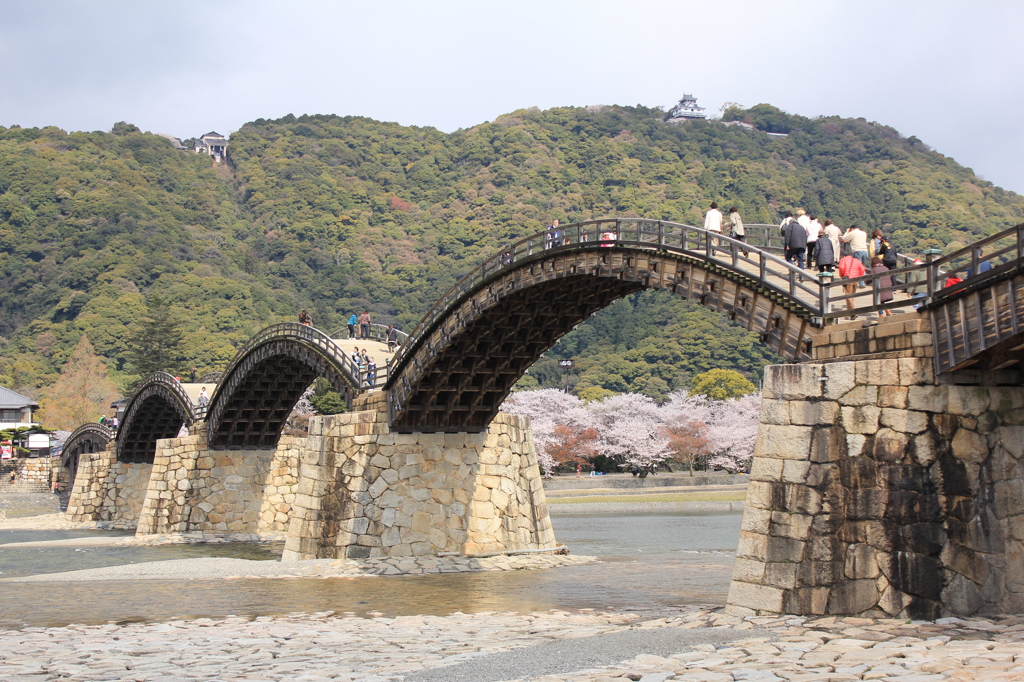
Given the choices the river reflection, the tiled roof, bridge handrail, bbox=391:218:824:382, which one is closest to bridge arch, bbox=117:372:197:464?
the river reflection

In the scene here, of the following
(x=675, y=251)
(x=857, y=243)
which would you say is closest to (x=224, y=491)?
(x=675, y=251)

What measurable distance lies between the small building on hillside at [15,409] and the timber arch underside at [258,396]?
5446 centimetres

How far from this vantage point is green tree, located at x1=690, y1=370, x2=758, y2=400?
3009 inches

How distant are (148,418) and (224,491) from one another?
1435 centimetres

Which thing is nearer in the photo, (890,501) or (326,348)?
(890,501)

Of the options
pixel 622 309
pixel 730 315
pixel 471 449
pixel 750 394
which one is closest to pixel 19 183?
pixel 622 309

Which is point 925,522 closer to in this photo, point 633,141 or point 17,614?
point 17,614

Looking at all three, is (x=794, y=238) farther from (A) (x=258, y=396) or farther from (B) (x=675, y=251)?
(A) (x=258, y=396)

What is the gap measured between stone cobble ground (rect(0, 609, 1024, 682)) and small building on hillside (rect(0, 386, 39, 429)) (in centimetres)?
7934

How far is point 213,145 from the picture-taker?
559 feet

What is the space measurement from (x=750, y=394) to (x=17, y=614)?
6081 cm

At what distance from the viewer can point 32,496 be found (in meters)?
74.4

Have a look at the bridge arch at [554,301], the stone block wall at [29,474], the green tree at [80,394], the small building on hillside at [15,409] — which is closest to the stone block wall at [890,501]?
the bridge arch at [554,301]

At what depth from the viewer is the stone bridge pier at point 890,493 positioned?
41.4ft
